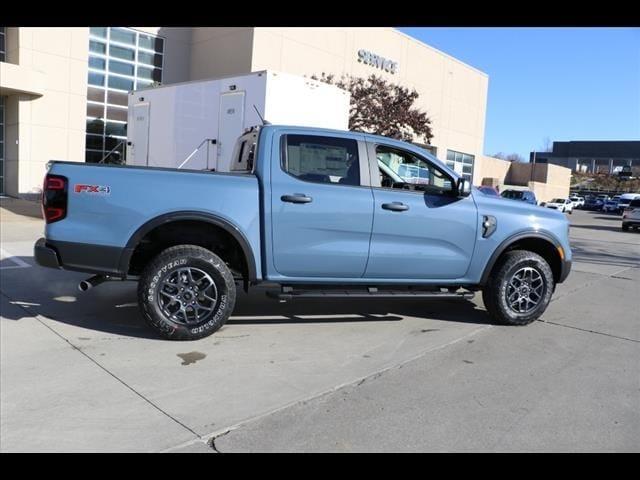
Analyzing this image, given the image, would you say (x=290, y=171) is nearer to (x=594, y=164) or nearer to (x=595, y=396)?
(x=595, y=396)

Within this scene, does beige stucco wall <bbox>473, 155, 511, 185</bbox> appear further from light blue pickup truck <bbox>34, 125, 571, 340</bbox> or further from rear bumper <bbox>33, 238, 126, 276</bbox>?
rear bumper <bbox>33, 238, 126, 276</bbox>

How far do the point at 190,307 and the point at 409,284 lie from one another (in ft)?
7.41

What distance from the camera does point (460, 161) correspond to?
3847 cm

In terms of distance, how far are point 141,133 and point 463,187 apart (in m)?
9.17

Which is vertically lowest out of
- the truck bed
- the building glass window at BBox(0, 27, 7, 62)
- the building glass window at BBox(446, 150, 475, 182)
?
the truck bed

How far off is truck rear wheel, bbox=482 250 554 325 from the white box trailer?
535 centimetres

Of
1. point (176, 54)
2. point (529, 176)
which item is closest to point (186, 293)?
point (176, 54)

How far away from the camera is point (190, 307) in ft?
17.2

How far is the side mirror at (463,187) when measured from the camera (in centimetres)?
570

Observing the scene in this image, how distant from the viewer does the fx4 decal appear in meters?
4.99

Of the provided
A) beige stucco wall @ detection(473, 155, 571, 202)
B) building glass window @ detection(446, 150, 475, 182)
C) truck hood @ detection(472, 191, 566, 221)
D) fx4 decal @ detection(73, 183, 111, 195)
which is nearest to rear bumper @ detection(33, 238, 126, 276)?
fx4 decal @ detection(73, 183, 111, 195)

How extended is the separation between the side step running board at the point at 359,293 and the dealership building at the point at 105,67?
16.4m
